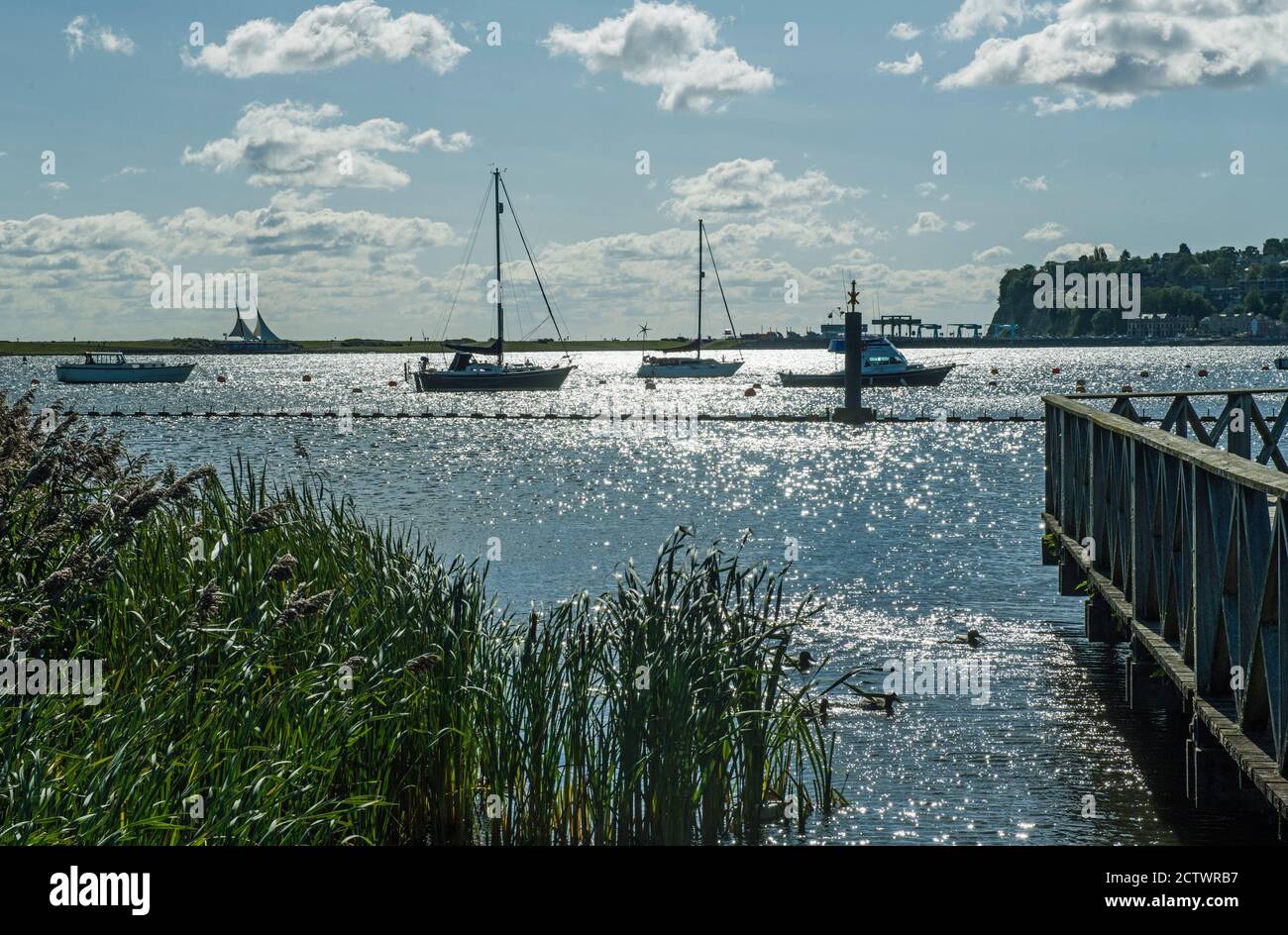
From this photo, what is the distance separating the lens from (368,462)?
187 feet

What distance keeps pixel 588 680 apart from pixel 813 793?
315cm

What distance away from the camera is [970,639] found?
1867 centimetres

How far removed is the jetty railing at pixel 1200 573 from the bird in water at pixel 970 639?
193 cm

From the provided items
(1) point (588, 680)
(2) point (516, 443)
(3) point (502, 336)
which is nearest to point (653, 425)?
(3) point (502, 336)

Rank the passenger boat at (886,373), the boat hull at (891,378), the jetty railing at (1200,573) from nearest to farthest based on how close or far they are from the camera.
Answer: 1. the jetty railing at (1200,573)
2. the boat hull at (891,378)
3. the passenger boat at (886,373)

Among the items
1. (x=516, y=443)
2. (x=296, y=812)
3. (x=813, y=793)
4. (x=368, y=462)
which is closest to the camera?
(x=296, y=812)

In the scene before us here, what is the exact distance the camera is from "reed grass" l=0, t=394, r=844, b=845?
6918mm

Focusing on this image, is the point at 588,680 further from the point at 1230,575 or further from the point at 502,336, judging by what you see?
the point at 502,336

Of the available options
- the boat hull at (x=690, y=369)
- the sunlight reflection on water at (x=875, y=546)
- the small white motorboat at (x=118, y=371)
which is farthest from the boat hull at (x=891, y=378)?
the small white motorboat at (x=118, y=371)

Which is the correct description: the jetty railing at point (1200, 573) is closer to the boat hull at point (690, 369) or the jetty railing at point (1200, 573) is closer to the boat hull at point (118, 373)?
the boat hull at point (690, 369)

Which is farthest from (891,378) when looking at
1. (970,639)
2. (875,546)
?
(970,639)

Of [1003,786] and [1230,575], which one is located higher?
[1230,575]

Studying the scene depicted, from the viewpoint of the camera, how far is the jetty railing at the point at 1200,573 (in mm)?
7430
